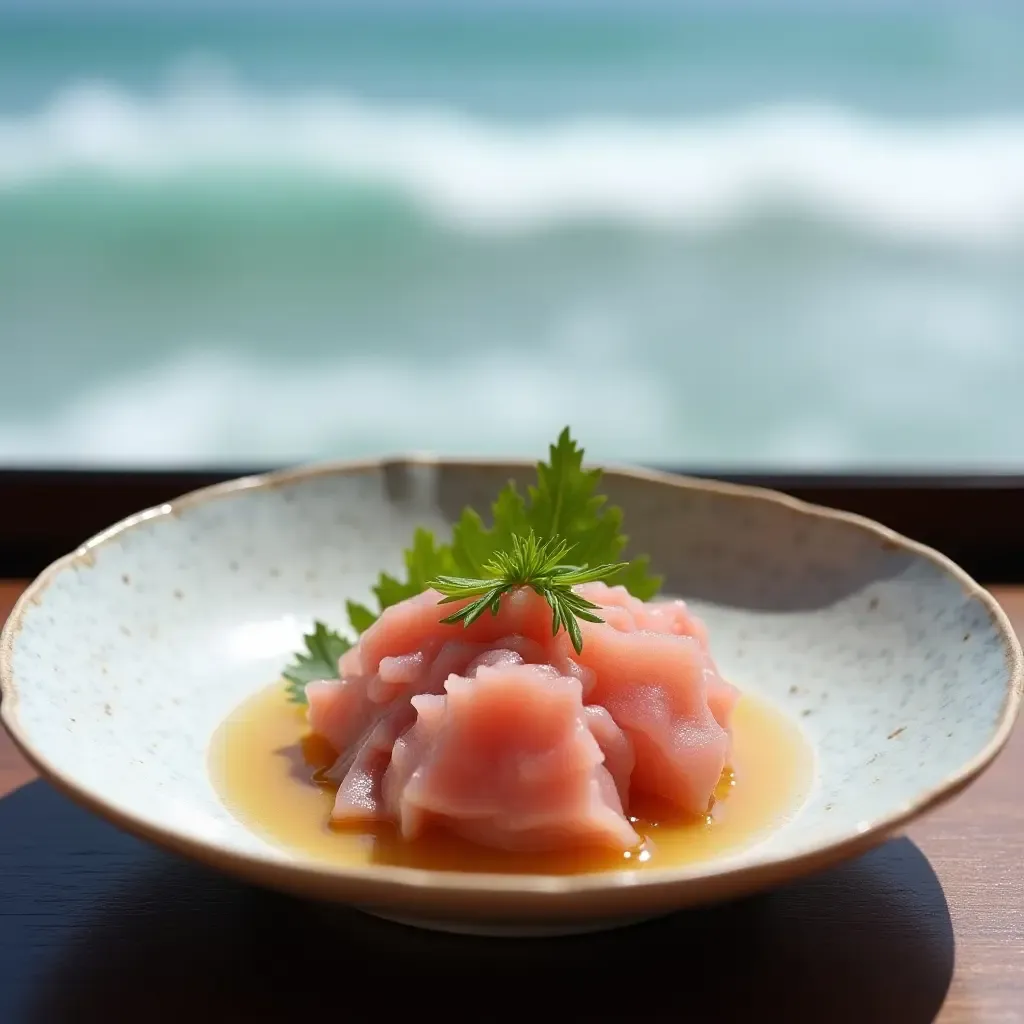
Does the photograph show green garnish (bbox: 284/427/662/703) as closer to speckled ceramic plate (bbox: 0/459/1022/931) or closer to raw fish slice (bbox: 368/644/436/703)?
speckled ceramic plate (bbox: 0/459/1022/931)

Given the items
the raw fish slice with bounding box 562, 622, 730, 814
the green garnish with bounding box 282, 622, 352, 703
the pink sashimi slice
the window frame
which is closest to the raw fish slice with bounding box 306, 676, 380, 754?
the pink sashimi slice

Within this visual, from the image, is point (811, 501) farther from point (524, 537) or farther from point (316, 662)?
point (316, 662)

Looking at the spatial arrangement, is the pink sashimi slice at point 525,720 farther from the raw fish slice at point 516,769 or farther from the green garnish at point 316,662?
the green garnish at point 316,662

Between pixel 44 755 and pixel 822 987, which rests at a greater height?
pixel 44 755

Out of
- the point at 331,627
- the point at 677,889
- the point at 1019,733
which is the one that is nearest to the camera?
the point at 677,889

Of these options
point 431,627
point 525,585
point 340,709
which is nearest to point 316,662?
point 340,709

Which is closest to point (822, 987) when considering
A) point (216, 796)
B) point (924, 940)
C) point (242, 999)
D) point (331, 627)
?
point (924, 940)

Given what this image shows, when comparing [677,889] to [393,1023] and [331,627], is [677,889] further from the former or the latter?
[331,627]
